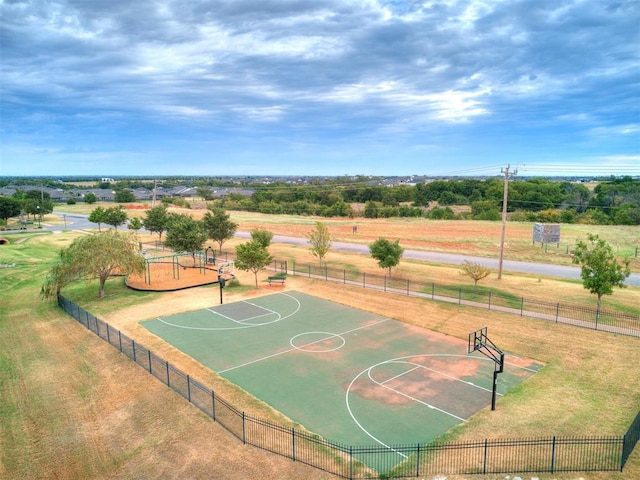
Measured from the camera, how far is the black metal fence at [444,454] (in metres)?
14.7

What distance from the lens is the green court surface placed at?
1788cm

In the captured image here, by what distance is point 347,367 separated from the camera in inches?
896

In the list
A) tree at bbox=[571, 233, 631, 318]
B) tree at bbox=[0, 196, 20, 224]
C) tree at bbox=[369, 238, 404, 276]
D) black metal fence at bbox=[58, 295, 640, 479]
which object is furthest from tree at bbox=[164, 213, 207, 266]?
tree at bbox=[0, 196, 20, 224]

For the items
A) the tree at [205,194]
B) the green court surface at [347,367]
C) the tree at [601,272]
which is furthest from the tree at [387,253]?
the tree at [205,194]

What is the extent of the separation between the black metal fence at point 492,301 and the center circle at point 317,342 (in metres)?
11.4

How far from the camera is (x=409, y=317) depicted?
1211 inches

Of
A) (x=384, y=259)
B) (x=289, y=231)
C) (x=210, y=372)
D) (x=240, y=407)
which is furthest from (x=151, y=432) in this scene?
(x=289, y=231)

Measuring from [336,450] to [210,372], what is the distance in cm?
877

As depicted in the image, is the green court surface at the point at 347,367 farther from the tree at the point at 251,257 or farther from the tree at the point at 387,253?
the tree at the point at 387,253

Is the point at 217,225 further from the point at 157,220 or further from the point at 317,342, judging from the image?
the point at 317,342

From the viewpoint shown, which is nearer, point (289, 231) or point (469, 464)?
point (469, 464)

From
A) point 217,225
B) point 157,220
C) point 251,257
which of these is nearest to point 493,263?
A: point 251,257

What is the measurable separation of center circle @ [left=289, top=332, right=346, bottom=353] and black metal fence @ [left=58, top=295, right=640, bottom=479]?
8.10 m

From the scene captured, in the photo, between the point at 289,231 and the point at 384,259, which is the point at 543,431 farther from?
the point at 289,231
